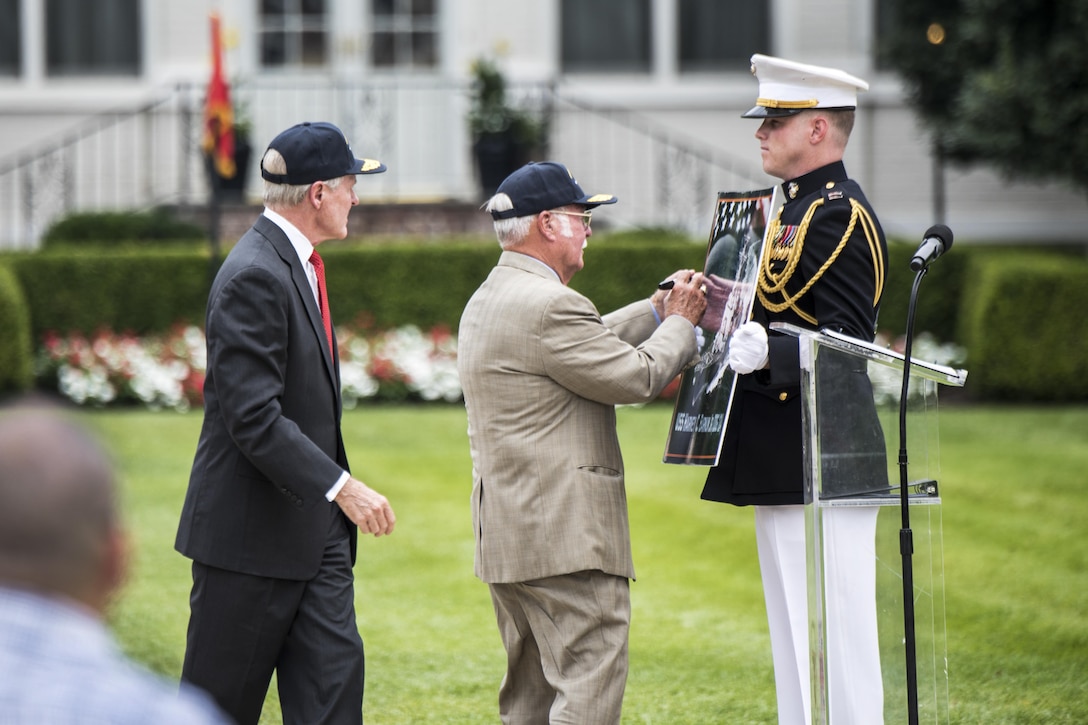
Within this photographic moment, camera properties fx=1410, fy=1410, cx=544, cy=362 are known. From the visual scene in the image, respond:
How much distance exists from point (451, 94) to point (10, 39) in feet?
17.2

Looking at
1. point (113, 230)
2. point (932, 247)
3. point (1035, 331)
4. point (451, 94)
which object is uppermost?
point (451, 94)

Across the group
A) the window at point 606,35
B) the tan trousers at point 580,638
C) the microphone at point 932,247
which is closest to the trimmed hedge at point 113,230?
the window at point 606,35

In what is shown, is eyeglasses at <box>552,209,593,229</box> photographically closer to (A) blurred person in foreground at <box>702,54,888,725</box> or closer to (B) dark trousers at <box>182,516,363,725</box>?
(A) blurred person in foreground at <box>702,54,888,725</box>

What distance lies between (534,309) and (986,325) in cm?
962

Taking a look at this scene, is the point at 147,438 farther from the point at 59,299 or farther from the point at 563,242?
the point at 563,242

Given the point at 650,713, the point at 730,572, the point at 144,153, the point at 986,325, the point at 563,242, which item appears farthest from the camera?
the point at 144,153

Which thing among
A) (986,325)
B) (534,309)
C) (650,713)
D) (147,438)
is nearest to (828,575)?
(534,309)

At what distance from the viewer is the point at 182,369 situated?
12359 millimetres

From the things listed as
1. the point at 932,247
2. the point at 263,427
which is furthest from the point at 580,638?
the point at 932,247

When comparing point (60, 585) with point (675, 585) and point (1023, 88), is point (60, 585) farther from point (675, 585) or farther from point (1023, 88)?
point (1023, 88)

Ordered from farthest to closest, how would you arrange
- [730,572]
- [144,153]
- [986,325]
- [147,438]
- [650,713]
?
[144,153]
[986,325]
[147,438]
[730,572]
[650,713]

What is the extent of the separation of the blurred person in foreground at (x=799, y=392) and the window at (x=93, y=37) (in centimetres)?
1334

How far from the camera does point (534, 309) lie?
3922 millimetres

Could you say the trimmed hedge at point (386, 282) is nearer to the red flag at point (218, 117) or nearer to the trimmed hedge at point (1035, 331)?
the trimmed hedge at point (1035, 331)
